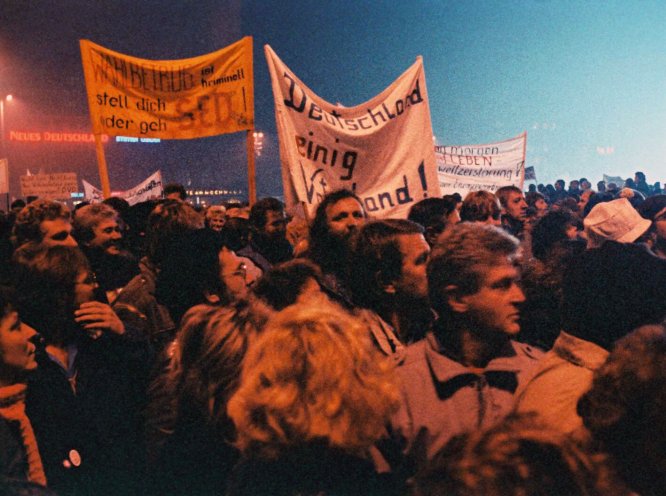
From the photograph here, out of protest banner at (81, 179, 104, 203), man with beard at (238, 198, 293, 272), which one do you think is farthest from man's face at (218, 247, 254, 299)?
protest banner at (81, 179, 104, 203)

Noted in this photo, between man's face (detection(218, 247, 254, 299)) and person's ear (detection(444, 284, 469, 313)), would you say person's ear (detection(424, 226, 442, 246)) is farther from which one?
person's ear (detection(444, 284, 469, 313))

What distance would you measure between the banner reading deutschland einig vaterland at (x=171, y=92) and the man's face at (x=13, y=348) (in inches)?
180

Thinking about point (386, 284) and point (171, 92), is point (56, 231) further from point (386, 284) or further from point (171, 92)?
point (386, 284)

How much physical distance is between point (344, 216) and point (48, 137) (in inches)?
1988

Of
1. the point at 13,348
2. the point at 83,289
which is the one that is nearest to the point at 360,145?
the point at 83,289

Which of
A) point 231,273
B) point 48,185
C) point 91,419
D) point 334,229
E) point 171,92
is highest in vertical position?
point 171,92

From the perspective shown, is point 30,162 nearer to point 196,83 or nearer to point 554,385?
point 196,83

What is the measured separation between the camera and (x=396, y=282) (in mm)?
3430

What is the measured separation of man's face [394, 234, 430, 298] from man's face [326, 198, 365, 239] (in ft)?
4.25

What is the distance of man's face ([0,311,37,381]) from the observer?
8.42 ft

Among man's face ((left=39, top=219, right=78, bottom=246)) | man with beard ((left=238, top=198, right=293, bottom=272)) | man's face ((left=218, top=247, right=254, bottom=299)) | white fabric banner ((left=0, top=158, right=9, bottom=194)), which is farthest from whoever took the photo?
white fabric banner ((left=0, top=158, right=9, bottom=194))

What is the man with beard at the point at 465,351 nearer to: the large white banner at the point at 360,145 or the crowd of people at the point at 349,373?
the crowd of people at the point at 349,373

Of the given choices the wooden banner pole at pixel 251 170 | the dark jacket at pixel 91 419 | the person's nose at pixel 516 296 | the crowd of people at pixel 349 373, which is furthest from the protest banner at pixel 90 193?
the person's nose at pixel 516 296

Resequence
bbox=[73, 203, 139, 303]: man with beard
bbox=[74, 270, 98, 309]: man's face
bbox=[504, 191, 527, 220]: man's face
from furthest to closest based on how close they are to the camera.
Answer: bbox=[504, 191, 527, 220]: man's face < bbox=[73, 203, 139, 303]: man with beard < bbox=[74, 270, 98, 309]: man's face
